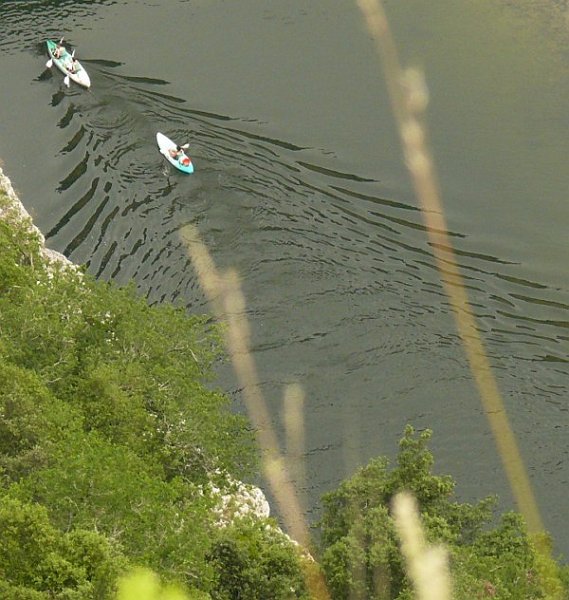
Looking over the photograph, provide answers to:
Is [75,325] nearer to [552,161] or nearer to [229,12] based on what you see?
[552,161]

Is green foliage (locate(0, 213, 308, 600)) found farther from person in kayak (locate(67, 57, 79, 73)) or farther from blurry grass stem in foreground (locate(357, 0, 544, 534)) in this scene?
person in kayak (locate(67, 57, 79, 73))

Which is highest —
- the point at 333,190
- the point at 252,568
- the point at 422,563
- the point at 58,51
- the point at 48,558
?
the point at 58,51

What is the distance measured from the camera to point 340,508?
26.0 metres

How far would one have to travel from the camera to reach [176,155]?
41469 mm

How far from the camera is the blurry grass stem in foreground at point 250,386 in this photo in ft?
108

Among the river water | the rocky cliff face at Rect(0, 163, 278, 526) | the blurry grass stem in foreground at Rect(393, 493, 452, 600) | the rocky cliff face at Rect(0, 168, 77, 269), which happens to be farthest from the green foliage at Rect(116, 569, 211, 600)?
the river water

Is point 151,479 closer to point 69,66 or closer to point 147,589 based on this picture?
point 147,589

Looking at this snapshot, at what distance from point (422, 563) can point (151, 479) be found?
7.03 m

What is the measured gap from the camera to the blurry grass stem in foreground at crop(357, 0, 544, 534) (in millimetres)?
33750

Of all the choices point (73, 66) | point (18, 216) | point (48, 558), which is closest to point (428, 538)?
point (48, 558)

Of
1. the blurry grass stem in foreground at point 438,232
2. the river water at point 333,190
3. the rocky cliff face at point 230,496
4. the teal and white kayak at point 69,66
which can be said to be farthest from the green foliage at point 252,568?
the teal and white kayak at point 69,66

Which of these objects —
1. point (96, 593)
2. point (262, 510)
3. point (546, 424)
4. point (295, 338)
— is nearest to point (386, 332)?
point (295, 338)

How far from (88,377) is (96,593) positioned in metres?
8.76

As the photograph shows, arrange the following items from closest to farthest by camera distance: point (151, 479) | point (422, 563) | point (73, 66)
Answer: point (151, 479), point (422, 563), point (73, 66)
